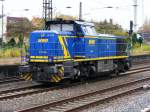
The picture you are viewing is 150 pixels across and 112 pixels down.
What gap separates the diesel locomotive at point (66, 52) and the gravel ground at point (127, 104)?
4232mm

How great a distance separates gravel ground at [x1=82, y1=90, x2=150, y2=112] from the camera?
12.2 meters

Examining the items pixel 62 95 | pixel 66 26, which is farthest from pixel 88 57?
pixel 62 95

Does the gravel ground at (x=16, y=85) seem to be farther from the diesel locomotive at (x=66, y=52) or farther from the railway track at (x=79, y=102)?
the railway track at (x=79, y=102)

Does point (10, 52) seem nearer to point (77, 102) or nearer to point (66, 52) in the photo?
point (66, 52)

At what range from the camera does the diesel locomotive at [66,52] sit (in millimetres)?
18406

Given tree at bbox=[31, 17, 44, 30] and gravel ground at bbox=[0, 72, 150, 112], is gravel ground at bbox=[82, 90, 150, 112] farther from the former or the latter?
tree at bbox=[31, 17, 44, 30]

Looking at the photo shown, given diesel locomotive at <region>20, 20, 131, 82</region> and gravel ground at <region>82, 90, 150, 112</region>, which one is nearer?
gravel ground at <region>82, 90, 150, 112</region>

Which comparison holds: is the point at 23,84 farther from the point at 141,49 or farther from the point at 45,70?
the point at 141,49

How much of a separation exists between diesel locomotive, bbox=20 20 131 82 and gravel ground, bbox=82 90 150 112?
4.23 metres

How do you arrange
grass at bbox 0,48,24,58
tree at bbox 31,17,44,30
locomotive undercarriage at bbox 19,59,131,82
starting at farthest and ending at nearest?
1. tree at bbox 31,17,44,30
2. grass at bbox 0,48,24,58
3. locomotive undercarriage at bbox 19,59,131,82

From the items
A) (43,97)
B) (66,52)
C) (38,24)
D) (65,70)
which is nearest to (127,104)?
(43,97)

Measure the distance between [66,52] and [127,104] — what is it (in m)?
6.43

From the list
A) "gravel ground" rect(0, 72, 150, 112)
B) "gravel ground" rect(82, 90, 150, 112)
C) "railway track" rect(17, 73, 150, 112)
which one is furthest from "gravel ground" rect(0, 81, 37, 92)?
"gravel ground" rect(82, 90, 150, 112)

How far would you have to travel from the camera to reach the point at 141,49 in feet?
182
